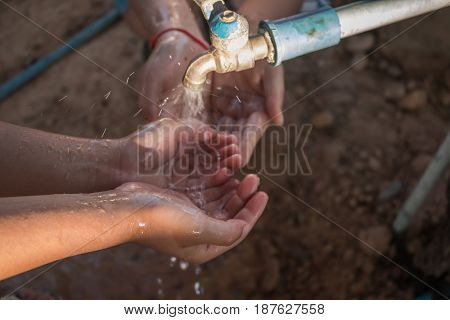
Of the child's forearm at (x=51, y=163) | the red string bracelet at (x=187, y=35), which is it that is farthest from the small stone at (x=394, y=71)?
the child's forearm at (x=51, y=163)

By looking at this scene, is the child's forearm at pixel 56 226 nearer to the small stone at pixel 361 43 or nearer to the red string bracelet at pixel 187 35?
the red string bracelet at pixel 187 35

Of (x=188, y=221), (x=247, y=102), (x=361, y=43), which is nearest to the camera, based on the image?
(x=188, y=221)

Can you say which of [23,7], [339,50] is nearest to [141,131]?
[339,50]

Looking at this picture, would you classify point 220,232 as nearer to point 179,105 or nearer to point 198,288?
point 179,105

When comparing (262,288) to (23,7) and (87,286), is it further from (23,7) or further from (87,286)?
(23,7)

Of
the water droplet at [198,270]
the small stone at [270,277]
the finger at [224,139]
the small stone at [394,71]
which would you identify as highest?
the finger at [224,139]

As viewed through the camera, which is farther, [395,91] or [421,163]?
[395,91]

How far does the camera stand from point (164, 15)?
6.84 feet

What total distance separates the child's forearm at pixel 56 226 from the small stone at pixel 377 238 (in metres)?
1.12

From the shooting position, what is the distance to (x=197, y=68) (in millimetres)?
1247

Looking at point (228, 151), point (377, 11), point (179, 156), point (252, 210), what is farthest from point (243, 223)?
point (377, 11)

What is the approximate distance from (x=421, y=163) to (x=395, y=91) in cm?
39

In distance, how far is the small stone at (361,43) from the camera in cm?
246

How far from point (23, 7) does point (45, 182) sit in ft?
6.38
